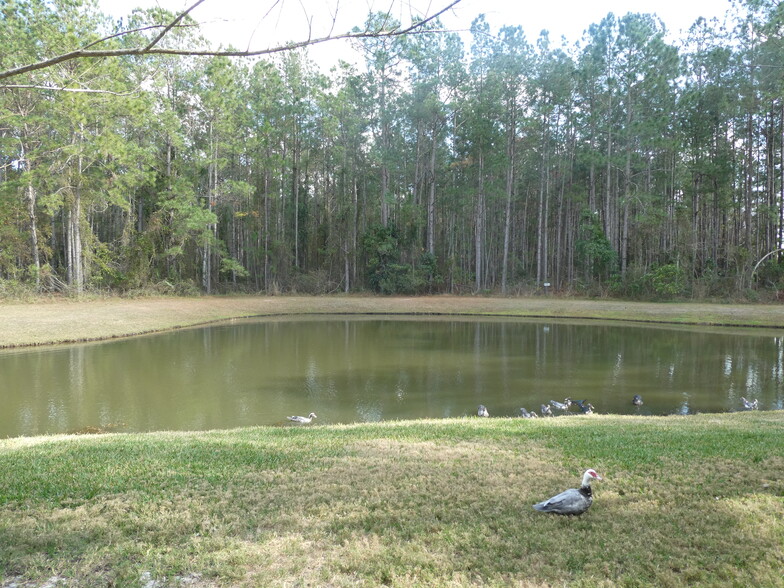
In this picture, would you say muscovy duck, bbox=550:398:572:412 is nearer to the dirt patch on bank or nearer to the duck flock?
the duck flock

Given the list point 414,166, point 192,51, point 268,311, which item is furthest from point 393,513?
point 414,166

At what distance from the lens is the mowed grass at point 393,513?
9.78ft

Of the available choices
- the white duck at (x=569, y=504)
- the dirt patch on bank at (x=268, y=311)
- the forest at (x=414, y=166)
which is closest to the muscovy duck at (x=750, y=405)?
the white duck at (x=569, y=504)

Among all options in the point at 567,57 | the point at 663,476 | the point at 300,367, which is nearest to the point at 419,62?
the point at 567,57

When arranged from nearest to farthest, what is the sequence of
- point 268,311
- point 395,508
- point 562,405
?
1. point 395,508
2. point 562,405
3. point 268,311

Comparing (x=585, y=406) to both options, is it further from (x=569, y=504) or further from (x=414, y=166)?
(x=414, y=166)

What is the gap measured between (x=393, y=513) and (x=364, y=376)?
29.2 feet

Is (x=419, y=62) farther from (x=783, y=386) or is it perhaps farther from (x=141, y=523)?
(x=141, y=523)

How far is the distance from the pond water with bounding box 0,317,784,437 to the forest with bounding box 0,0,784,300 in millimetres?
13657

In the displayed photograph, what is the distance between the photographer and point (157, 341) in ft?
60.5

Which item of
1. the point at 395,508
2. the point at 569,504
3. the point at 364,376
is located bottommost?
the point at 364,376

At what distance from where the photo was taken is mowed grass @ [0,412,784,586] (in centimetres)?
298

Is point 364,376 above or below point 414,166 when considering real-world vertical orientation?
below

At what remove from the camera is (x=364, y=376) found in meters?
12.6
